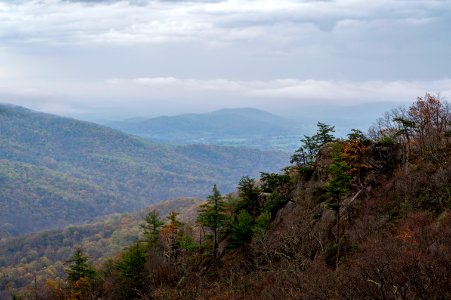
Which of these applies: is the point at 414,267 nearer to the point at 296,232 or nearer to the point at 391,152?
the point at 296,232

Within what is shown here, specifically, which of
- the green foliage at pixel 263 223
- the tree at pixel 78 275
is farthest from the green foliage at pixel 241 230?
the tree at pixel 78 275

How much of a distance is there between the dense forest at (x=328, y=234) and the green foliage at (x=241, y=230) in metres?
0.15

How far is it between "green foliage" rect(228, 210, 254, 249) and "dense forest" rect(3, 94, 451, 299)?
0.49 feet

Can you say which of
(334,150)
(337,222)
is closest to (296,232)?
(337,222)

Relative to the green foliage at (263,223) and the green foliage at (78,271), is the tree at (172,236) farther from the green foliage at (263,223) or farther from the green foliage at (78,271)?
the green foliage at (263,223)

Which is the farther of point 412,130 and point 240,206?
point 240,206

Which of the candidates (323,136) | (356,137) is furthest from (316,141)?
(356,137)

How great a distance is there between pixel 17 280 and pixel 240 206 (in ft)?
549

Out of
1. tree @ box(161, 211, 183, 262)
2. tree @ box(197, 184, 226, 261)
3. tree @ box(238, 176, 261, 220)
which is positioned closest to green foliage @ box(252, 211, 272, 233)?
tree @ box(197, 184, 226, 261)

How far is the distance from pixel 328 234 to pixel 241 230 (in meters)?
14.1

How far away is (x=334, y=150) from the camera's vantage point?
2259 inches

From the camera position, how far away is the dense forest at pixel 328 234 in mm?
27234

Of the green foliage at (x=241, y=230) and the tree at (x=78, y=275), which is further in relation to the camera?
the tree at (x=78, y=275)

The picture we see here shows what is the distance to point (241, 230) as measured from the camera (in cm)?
6012
